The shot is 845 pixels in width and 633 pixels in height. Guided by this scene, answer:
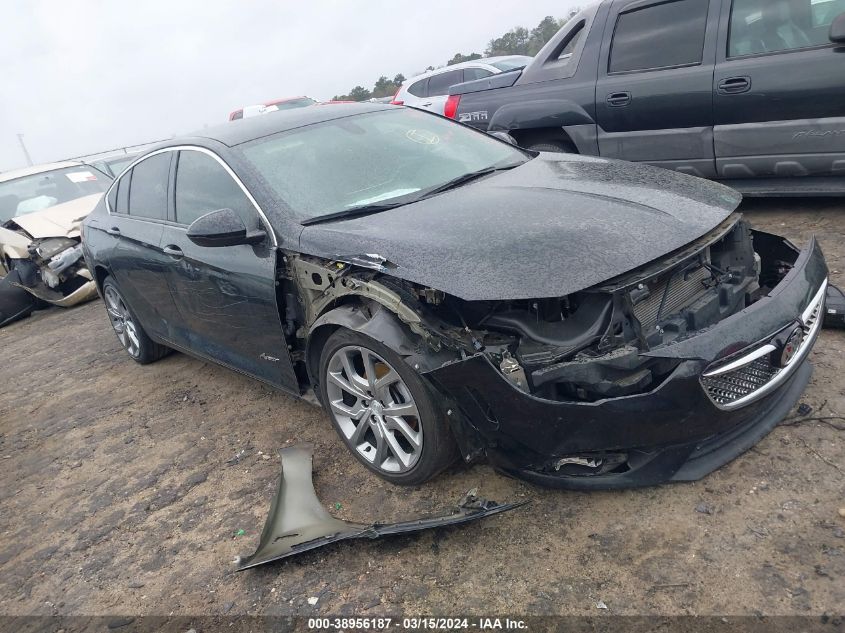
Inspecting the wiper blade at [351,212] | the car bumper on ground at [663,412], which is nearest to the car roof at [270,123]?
the wiper blade at [351,212]

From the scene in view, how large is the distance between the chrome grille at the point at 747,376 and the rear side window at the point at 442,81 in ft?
35.6

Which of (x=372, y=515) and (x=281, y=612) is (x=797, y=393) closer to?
(x=372, y=515)

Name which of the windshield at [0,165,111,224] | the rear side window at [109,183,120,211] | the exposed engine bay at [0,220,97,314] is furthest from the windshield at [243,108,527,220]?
the windshield at [0,165,111,224]

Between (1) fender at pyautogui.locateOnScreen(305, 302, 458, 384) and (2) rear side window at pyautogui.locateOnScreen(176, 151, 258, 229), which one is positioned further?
(2) rear side window at pyautogui.locateOnScreen(176, 151, 258, 229)

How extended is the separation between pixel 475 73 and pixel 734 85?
8.13m

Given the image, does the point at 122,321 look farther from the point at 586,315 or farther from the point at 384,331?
the point at 586,315

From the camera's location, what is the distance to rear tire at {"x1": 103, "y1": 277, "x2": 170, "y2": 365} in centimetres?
494

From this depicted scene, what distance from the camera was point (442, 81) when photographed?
12461mm

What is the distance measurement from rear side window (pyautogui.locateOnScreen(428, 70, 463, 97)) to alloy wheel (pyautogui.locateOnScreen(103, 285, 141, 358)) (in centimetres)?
861

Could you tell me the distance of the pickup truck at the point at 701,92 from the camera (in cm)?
446

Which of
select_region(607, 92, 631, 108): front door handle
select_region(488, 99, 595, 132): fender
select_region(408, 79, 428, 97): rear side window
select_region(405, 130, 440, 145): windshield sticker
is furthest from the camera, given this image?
select_region(408, 79, 428, 97): rear side window

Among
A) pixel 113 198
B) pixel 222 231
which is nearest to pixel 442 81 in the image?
pixel 113 198

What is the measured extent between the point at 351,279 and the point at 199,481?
149cm

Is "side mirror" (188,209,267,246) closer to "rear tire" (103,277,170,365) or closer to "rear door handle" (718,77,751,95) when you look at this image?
"rear tire" (103,277,170,365)
